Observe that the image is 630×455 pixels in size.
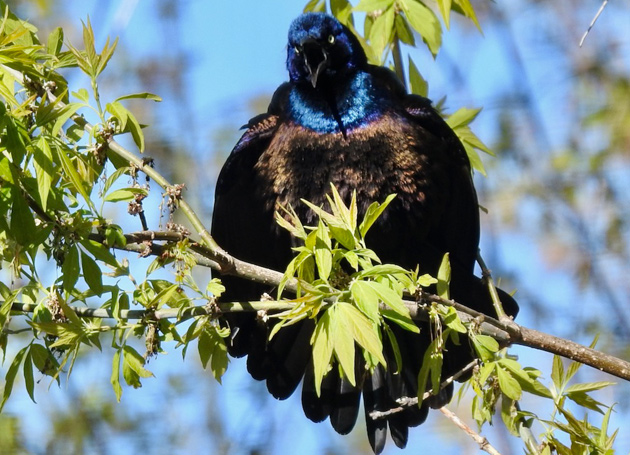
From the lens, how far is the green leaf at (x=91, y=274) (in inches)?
87.5

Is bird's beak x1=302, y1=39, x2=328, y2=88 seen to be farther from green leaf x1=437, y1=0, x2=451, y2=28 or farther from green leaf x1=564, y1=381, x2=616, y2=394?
green leaf x1=564, y1=381, x2=616, y2=394

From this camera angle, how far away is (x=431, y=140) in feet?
13.1

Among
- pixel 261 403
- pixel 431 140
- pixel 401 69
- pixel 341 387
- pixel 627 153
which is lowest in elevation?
pixel 261 403

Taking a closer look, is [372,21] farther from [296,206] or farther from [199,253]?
[199,253]

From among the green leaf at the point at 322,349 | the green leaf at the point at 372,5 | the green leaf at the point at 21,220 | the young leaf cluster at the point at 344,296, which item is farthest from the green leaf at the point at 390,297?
the green leaf at the point at 372,5

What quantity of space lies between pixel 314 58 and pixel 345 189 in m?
0.65

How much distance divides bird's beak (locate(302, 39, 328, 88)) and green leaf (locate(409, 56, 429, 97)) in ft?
1.41

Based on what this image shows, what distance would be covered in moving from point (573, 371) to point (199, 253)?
1.05 m

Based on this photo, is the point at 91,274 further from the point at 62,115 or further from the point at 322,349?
the point at 322,349

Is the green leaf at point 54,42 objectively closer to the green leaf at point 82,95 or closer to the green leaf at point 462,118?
the green leaf at point 82,95

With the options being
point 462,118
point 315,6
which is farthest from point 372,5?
point 462,118

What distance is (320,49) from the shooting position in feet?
13.2

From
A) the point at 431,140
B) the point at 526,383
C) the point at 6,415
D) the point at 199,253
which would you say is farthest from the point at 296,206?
the point at 6,415

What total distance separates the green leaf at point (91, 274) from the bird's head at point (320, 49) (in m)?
1.85
